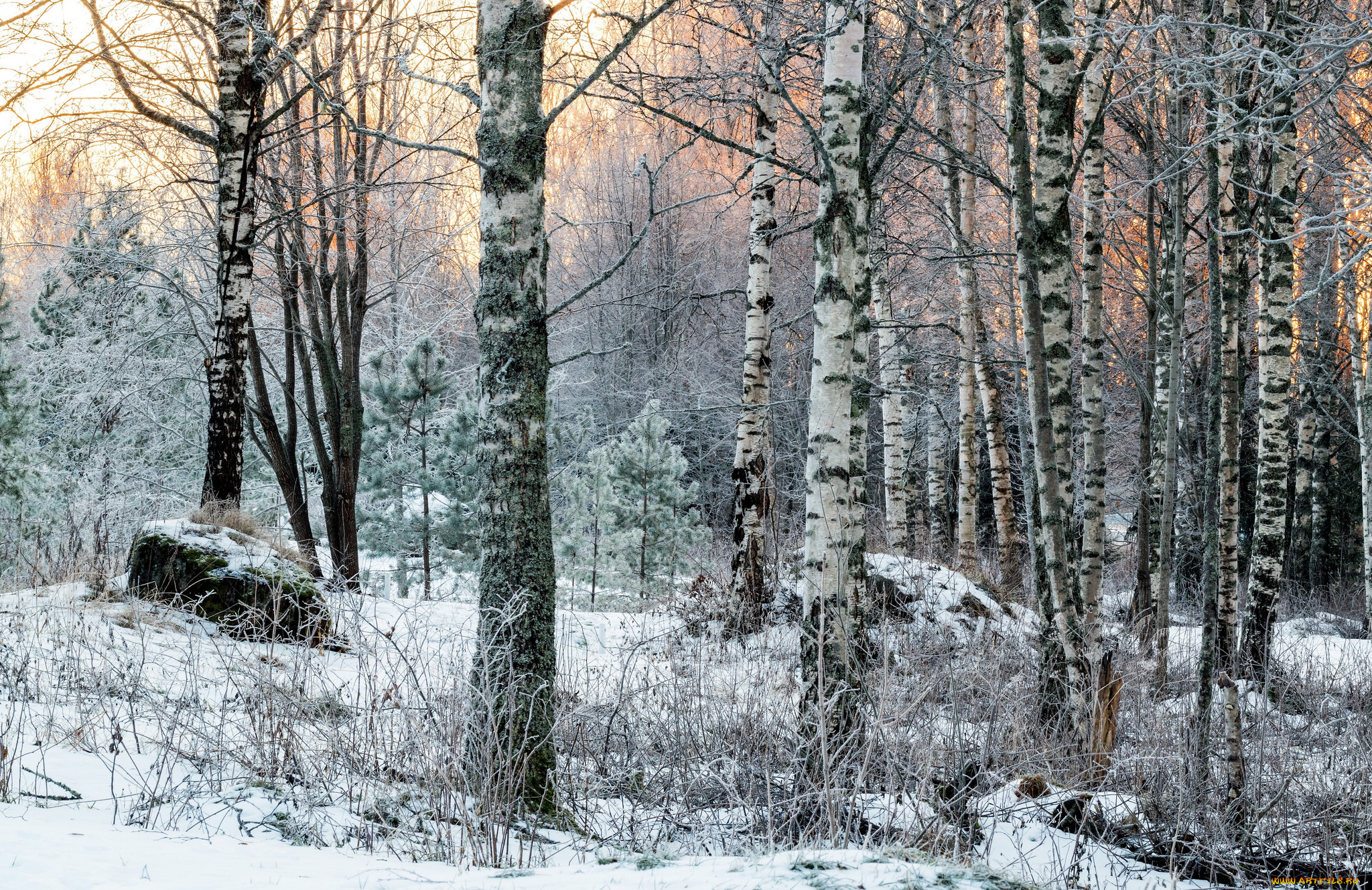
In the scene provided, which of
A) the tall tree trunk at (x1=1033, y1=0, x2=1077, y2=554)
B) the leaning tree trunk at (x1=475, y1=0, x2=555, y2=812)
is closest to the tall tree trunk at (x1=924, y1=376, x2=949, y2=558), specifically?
the tall tree trunk at (x1=1033, y1=0, x2=1077, y2=554)

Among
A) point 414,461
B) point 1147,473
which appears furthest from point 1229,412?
point 414,461

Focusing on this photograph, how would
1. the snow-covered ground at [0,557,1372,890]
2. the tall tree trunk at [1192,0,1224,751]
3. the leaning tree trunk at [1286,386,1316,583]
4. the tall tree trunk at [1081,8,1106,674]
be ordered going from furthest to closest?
1. the leaning tree trunk at [1286,386,1316,583]
2. the tall tree trunk at [1081,8,1106,674]
3. the tall tree trunk at [1192,0,1224,751]
4. the snow-covered ground at [0,557,1372,890]

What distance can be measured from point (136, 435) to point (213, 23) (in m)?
8.56

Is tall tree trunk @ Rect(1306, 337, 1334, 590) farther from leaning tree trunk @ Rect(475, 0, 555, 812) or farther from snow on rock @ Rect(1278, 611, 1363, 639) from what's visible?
leaning tree trunk @ Rect(475, 0, 555, 812)

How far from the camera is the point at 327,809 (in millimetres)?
3240

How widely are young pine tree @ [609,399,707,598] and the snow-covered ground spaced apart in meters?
9.16

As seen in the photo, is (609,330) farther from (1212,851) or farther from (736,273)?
(1212,851)

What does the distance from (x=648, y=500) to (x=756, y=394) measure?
684cm

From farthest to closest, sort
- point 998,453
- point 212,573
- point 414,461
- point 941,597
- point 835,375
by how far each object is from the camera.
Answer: point 414,461 < point 998,453 < point 941,597 < point 212,573 < point 835,375

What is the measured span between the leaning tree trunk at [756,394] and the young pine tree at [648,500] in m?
6.10

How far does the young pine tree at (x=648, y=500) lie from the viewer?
1388cm

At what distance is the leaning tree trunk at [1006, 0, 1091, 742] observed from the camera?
15.7 feet

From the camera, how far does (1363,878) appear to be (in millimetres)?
3295

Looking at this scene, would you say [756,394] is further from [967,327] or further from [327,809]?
[327,809]
